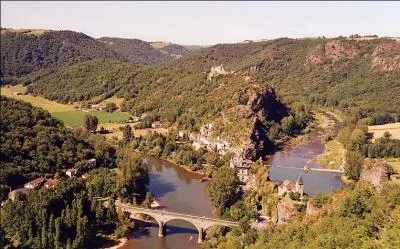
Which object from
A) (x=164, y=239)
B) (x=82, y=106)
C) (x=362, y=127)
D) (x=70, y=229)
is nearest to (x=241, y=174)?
(x=164, y=239)

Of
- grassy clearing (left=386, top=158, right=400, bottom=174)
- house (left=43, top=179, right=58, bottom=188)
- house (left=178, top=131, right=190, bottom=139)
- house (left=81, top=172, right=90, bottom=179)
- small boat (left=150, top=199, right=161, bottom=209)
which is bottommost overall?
small boat (left=150, top=199, right=161, bottom=209)

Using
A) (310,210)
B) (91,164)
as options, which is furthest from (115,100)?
(310,210)

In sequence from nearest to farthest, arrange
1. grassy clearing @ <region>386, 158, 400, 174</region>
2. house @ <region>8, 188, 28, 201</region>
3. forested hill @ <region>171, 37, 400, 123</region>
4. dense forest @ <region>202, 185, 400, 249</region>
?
dense forest @ <region>202, 185, 400, 249</region>
house @ <region>8, 188, 28, 201</region>
grassy clearing @ <region>386, 158, 400, 174</region>
forested hill @ <region>171, 37, 400, 123</region>

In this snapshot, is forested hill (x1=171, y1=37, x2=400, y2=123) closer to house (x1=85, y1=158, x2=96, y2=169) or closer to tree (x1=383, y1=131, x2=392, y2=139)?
tree (x1=383, y1=131, x2=392, y2=139)

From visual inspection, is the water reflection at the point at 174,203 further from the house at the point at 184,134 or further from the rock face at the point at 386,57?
the rock face at the point at 386,57

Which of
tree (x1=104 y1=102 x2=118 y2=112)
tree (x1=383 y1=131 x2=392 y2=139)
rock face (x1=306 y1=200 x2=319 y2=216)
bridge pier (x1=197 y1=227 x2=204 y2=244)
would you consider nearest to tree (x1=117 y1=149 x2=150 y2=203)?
bridge pier (x1=197 y1=227 x2=204 y2=244)

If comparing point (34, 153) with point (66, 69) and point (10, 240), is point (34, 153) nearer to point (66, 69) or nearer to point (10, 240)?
point (10, 240)
